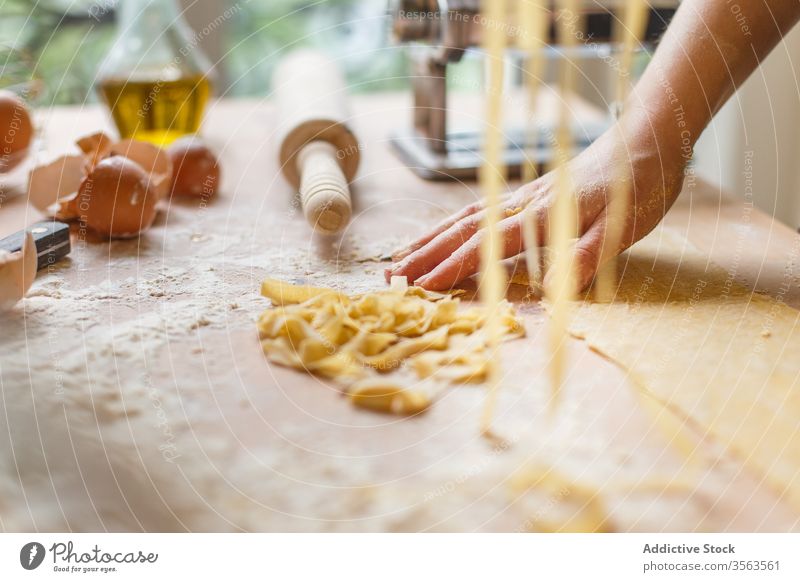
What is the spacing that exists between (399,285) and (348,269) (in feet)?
0.22

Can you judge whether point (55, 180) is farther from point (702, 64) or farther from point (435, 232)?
point (702, 64)

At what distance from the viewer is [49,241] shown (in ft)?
2.20

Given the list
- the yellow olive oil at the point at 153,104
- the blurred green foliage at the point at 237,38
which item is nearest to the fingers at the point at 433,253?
the yellow olive oil at the point at 153,104

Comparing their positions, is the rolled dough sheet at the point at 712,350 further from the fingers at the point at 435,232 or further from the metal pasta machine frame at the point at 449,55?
the metal pasta machine frame at the point at 449,55

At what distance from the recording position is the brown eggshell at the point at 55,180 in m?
0.78

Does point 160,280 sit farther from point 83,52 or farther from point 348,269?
point 83,52

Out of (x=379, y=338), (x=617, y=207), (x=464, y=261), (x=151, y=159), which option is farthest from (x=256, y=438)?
(x=151, y=159)

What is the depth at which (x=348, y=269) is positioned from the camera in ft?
2.22

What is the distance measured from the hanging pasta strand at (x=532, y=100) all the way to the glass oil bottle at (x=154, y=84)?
395 mm

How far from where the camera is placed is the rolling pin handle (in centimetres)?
68

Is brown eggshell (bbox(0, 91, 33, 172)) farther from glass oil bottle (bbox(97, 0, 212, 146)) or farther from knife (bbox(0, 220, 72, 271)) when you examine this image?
knife (bbox(0, 220, 72, 271))
